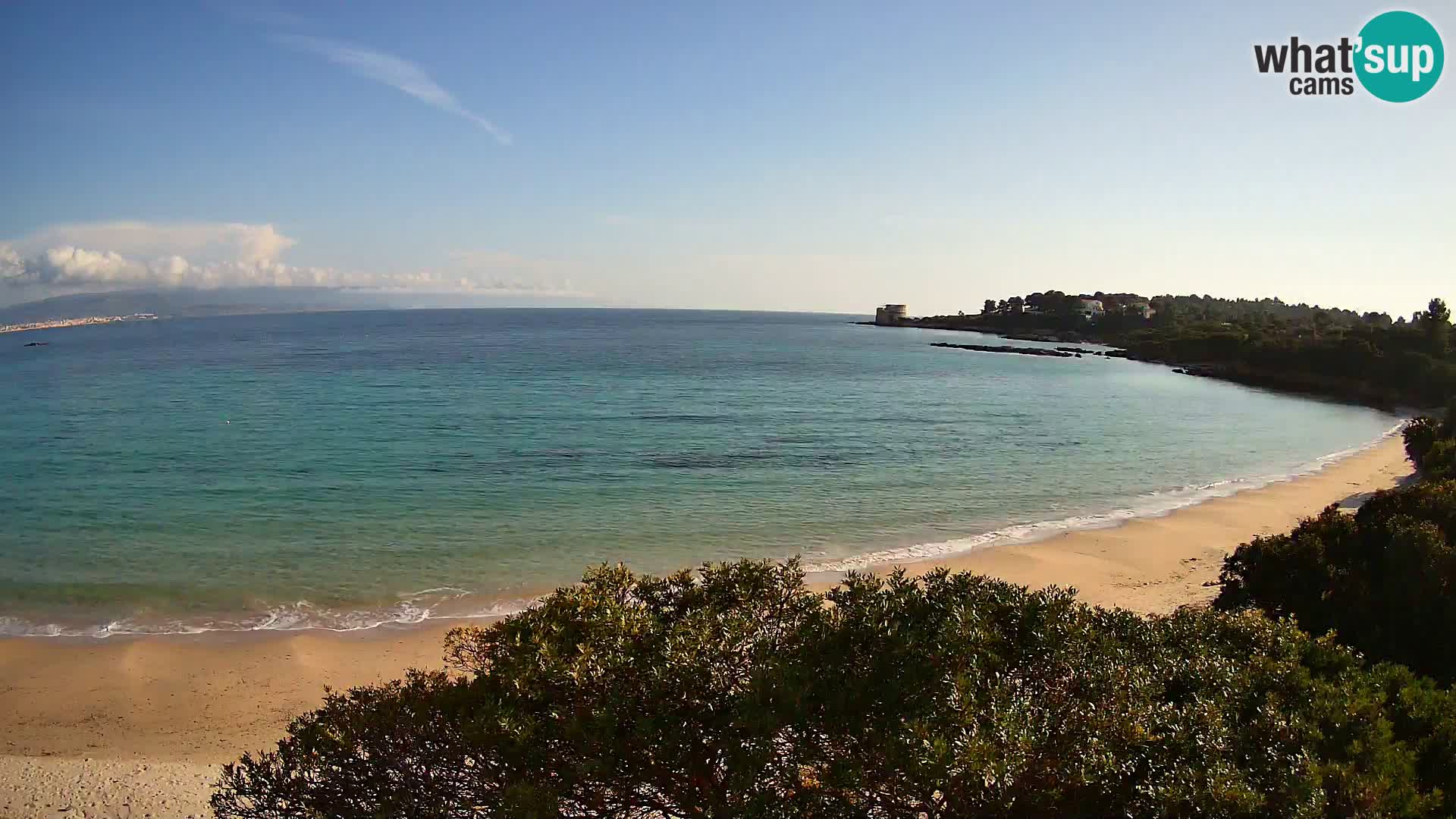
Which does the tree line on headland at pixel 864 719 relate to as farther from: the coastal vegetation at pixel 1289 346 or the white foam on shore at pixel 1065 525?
the coastal vegetation at pixel 1289 346

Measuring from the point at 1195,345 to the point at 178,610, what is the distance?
100207 mm

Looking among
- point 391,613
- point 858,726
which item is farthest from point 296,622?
point 858,726

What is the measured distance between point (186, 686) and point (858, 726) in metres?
11.3

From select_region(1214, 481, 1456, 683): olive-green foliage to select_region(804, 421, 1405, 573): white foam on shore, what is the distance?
21.9 feet

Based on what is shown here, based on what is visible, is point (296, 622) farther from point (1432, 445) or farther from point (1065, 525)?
point (1432, 445)

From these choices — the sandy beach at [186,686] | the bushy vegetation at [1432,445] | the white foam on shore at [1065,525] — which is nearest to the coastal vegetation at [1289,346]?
the bushy vegetation at [1432,445]

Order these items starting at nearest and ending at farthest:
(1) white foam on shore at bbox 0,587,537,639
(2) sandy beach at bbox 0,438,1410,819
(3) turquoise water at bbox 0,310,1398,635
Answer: (2) sandy beach at bbox 0,438,1410,819
(1) white foam on shore at bbox 0,587,537,639
(3) turquoise water at bbox 0,310,1398,635

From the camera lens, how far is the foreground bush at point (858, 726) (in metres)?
4.88

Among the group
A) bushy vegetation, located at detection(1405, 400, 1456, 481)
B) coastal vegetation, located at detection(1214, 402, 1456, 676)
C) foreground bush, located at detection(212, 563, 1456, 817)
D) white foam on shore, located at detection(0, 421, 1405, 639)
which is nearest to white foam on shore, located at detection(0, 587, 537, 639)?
white foam on shore, located at detection(0, 421, 1405, 639)

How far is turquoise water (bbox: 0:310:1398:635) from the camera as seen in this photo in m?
16.4

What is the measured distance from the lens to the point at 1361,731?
5293mm

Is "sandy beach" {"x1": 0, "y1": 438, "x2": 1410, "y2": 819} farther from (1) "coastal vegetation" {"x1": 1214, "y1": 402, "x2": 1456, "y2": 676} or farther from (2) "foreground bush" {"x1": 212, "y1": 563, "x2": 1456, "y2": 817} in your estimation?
(2) "foreground bush" {"x1": 212, "y1": 563, "x2": 1456, "y2": 817}

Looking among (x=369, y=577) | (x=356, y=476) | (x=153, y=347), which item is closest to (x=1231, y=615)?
(x=369, y=577)

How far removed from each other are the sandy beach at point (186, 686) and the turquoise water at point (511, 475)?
3.68 feet
